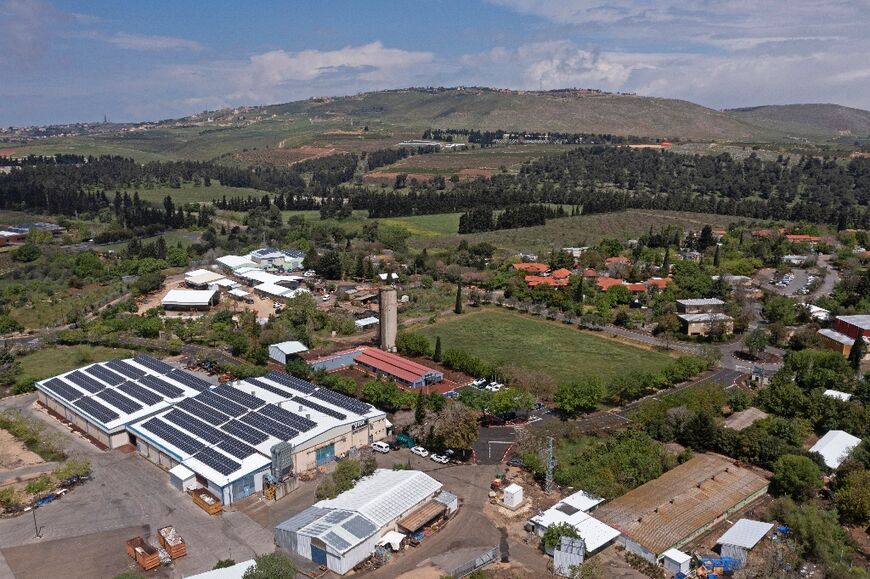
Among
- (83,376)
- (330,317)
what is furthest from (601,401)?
(83,376)

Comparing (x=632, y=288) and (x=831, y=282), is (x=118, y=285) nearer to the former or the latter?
(x=632, y=288)

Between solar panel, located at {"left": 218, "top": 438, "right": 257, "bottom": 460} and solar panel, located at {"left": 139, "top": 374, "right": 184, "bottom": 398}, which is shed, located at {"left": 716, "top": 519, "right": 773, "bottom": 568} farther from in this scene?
solar panel, located at {"left": 139, "top": 374, "right": 184, "bottom": 398}

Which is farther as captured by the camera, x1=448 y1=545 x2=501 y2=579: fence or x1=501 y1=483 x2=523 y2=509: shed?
x1=501 y1=483 x2=523 y2=509: shed

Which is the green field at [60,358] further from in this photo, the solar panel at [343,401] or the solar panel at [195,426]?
the solar panel at [343,401]

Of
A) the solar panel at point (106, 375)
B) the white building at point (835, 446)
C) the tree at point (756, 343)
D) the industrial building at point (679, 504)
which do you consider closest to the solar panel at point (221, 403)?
the solar panel at point (106, 375)

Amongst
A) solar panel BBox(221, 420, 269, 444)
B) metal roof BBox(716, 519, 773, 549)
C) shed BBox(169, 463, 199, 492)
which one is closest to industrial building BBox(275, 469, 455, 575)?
solar panel BBox(221, 420, 269, 444)

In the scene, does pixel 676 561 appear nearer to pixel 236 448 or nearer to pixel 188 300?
pixel 236 448
